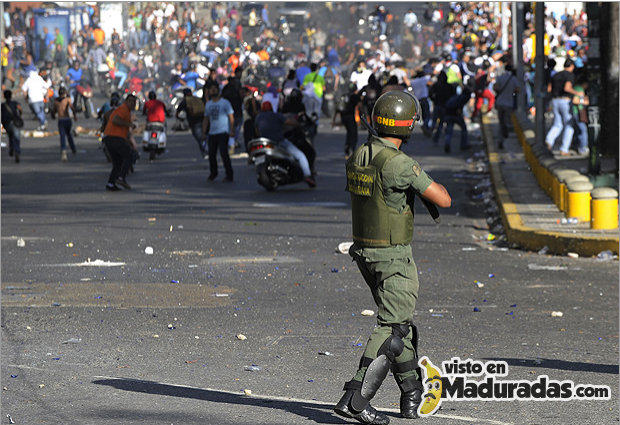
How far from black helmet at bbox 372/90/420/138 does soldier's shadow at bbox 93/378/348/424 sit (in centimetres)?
146

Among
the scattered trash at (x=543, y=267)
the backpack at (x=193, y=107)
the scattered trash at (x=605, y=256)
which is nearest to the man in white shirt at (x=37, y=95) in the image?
the backpack at (x=193, y=107)

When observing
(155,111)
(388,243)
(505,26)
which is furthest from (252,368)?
(505,26)

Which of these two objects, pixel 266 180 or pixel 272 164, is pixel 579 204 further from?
pixel 272 164

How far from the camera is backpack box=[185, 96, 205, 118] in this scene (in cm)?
2780

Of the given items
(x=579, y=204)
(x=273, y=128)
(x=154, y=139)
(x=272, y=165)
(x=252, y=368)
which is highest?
(x=252, y=368)

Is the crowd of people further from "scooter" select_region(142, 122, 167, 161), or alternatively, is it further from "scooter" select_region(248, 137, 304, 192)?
"scooter" select_region(142, 122, 167, 161)

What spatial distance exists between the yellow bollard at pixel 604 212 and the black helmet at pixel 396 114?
307 inches

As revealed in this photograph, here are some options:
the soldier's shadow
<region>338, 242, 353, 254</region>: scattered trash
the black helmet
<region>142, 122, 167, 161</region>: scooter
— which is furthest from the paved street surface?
<region>142, 122, 167, 161</region>: scooter

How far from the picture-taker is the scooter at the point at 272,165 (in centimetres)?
2078

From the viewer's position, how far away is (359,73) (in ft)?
126

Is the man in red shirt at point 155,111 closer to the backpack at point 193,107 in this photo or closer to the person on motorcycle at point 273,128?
the backpack at point 193,107

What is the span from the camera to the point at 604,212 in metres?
14.2

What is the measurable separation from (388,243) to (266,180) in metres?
14.1

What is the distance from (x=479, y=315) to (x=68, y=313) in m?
3.06
